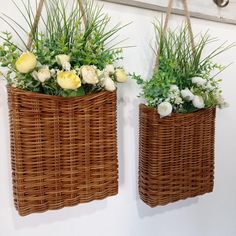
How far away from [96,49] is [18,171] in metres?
0.38

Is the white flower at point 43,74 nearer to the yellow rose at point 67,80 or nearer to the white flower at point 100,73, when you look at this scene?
the yellow rose at point 67,80

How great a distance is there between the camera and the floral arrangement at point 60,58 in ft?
2.19

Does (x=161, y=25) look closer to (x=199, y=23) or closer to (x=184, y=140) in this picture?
(x=199, y=23)

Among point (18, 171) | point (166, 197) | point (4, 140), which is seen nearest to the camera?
point (18, 171)

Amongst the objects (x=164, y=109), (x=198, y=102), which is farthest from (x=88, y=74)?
(x=198, y=102)

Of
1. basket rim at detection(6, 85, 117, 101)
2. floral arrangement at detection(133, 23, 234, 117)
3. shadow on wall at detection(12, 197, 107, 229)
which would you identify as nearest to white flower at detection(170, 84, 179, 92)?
floral arrangement at detection(133, 23, 234, 117)

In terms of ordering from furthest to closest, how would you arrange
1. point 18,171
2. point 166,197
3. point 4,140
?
1. point 166,197
2. point 4,140
3. point 18,171

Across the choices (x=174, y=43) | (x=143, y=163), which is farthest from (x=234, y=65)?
(x=143, y=163)

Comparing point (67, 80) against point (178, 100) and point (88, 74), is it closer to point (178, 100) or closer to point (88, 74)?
point (88, 74)

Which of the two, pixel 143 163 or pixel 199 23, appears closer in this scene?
pixel 143 163

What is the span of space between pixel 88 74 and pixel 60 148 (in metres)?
0.21

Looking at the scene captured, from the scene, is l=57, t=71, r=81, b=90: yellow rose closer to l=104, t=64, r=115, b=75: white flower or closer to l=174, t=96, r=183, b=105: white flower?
l=104, t=64, r=115, b=75: white flower

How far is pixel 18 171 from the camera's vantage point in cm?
70

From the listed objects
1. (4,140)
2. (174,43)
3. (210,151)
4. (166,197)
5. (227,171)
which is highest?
(174,43)
